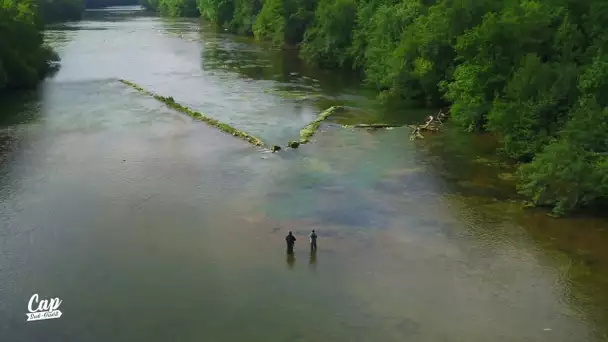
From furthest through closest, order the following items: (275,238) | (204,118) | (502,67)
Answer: (204,118), (502,67), (275,238)

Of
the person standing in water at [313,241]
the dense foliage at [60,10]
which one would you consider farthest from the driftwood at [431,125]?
the dense foliage at [60,10]

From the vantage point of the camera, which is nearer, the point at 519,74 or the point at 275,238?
the point at 275,238

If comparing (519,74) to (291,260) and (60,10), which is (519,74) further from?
(60,10)

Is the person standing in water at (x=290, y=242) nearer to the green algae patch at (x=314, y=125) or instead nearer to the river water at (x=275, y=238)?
the river water at (x=275, y=238)

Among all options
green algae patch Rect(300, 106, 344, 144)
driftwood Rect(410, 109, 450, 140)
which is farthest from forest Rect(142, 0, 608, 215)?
green algae patch Rect(300, 106, 344, 144)

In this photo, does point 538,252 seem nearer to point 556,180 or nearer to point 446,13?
point 556,180

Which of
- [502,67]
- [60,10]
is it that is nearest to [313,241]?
[502,67]

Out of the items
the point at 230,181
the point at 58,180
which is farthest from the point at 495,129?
the point at 58,180
